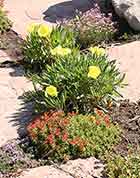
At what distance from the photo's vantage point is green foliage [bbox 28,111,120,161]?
6651 mm

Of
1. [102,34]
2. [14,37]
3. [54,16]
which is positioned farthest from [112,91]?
[54,16]

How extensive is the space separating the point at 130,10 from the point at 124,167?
166 inches

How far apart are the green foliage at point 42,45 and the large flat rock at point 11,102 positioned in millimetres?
241

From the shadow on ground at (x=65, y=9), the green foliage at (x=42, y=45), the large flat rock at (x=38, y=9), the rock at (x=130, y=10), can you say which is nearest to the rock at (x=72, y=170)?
the green foliage at (x=42, y=45)

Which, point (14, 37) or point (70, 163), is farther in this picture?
point (14, 37)

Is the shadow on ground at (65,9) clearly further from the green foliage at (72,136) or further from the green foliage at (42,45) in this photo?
the green foliage at (72,136)

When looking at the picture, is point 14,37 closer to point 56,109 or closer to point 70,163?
point 56,109

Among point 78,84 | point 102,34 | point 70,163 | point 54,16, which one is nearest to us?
point 70,163

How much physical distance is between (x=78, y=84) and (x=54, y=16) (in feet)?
13.6

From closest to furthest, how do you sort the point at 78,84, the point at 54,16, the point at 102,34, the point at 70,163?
1. the point at 70,163
2. the point at 78,84
3. the point at 102,34
4. the point at 54,16

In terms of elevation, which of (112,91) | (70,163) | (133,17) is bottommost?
(70,163)

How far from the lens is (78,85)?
7215 millimetres

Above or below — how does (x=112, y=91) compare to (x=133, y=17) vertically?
below

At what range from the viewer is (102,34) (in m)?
9.70
